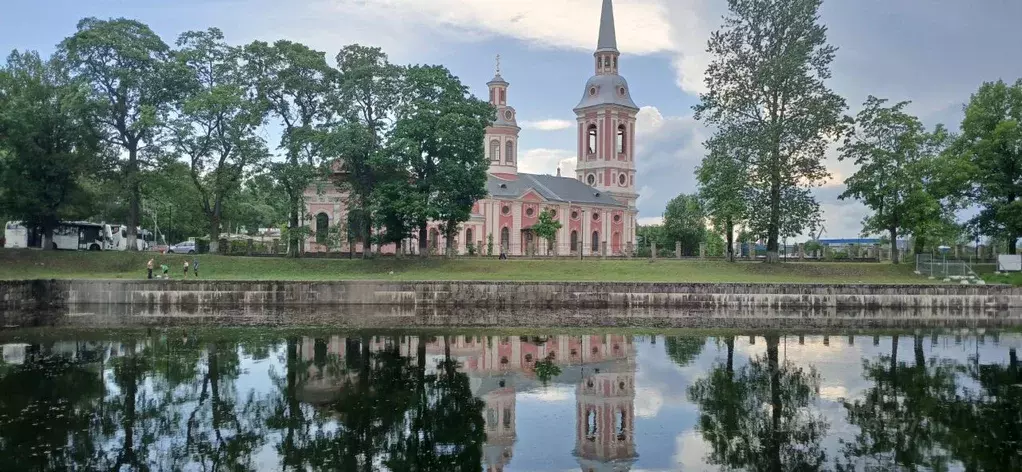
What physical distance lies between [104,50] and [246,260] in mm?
16205

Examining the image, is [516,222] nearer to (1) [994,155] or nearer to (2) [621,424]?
(1) [994,155]

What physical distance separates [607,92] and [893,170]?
4063cm

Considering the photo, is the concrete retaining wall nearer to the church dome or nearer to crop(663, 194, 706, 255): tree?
crop(663, 194, 706, 255): tree

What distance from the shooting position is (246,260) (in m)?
46.6

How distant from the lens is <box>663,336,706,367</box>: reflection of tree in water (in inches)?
862

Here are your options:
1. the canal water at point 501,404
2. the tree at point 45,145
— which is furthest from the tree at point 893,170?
the tree at point 45,145

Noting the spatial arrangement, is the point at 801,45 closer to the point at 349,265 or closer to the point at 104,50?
the point at 349,265

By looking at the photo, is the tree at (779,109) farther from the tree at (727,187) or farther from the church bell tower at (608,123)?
the church bell tower at (608,123)

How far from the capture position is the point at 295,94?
4919 cm

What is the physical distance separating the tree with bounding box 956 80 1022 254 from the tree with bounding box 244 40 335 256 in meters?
42.3

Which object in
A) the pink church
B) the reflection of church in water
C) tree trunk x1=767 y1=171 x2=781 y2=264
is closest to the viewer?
the reflection of church in water

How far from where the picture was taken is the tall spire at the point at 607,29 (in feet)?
277

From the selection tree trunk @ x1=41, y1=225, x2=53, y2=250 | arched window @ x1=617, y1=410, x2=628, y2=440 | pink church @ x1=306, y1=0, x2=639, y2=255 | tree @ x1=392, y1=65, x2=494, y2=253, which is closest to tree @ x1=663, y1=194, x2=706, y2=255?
pink church @ x1=306, y1=0, x2=639, y2=255

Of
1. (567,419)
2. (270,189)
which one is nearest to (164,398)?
(567,419)
